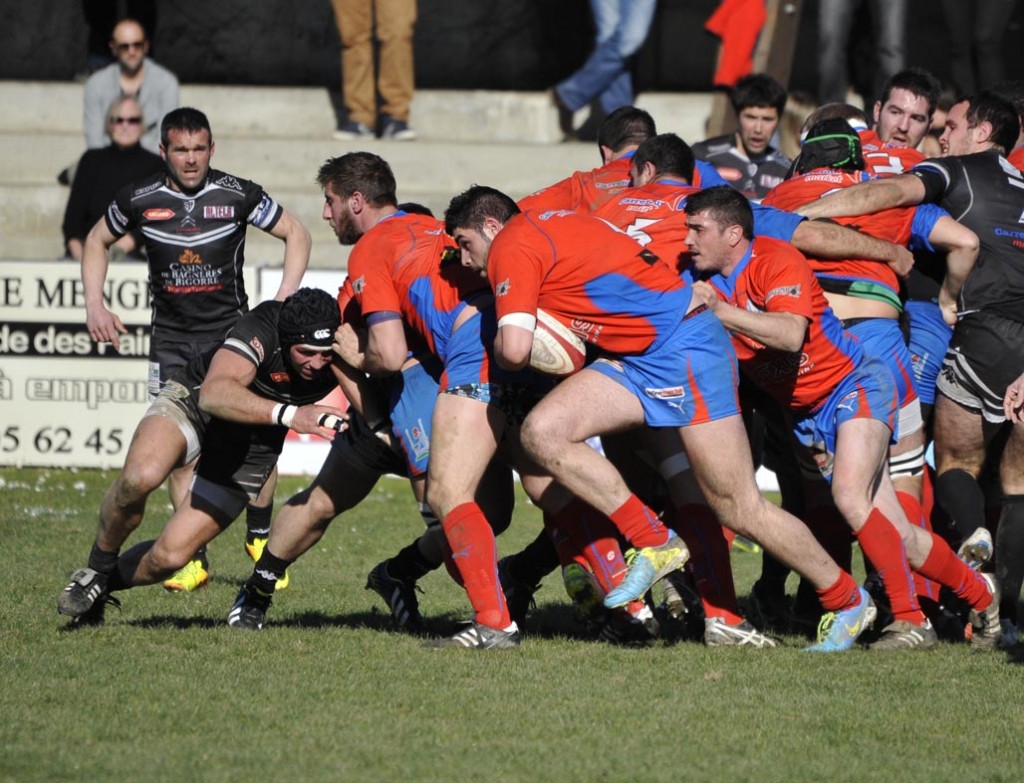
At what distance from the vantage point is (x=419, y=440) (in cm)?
714

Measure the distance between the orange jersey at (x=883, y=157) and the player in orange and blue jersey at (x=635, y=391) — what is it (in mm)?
1780

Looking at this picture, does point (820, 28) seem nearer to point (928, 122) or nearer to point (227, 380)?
point (928, 122)

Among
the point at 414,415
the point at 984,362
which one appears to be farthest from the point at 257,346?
the point at 984,362

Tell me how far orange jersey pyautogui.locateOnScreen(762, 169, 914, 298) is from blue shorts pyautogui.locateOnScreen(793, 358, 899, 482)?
0.45m

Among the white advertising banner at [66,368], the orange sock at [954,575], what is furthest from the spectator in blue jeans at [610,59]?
the orange sock at [954,575]

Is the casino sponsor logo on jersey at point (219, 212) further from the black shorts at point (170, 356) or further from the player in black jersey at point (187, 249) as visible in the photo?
the black shorts at point (170, 356)

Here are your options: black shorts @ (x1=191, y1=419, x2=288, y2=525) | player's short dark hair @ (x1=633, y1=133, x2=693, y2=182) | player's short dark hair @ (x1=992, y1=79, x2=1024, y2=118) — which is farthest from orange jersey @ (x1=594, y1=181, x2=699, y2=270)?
player's short dark hair @ (x1=992, y1=79, x2=1024, y2=118)

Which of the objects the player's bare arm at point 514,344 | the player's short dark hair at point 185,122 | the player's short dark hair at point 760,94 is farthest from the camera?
the player's short dark hair at point 760,94

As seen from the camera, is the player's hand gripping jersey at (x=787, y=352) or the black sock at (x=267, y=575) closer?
the player's hand gripping jersey at (x=787, y=352)

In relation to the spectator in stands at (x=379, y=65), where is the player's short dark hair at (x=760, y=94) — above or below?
above

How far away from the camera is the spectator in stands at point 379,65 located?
580 inches

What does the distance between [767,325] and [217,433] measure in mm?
2622

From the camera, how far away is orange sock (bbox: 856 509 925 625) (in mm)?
7055

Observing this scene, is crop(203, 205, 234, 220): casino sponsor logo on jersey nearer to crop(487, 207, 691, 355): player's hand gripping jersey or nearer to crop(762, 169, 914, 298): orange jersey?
crop(487, 207, 691, 355): player's hand gripping jersey
